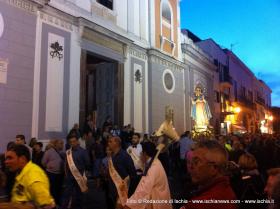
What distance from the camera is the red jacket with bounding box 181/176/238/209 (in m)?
2.22

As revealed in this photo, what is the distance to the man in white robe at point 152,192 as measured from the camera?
4.02 metres

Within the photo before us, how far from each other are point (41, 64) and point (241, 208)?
10183 mm

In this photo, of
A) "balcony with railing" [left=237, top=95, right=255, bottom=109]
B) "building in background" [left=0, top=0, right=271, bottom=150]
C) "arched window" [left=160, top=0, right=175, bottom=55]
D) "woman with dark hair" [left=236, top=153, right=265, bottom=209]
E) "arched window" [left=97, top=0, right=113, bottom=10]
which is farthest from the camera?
"balcony with railing" [left=237, top=95, right=255, bottom=109]

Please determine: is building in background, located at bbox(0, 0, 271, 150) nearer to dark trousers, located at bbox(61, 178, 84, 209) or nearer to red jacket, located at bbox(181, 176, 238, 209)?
dark trousers, located at bbox(61, 178, 84, 209)

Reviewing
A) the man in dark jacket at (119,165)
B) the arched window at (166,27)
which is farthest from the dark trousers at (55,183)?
the arched window at (166,27)

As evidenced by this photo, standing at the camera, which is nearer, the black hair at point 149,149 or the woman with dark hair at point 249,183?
the woman with dark hair at point 249,183

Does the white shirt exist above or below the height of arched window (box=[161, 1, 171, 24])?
below

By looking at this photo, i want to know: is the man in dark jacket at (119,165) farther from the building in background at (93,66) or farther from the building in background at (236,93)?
the building in background at (236,93)

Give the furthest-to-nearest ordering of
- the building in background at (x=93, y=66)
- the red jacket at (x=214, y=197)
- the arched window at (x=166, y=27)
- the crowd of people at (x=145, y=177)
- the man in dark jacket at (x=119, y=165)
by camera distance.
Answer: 1. the arched window at (x=166, y=27)
2. the building in background at (x=93, y=66)
3. the man in dark jacket at (x=119, y=165)
4. the crowd of people at (x=145, y=177)
5. the red jacket at (x=214, y=197)

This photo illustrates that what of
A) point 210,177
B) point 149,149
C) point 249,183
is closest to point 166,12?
point 149,149

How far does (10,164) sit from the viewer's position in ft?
12.3

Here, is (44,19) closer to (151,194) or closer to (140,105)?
(140,105)

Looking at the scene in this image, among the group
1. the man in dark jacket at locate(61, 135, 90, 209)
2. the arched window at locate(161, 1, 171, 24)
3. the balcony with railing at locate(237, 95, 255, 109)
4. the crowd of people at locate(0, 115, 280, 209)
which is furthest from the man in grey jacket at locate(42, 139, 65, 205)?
the balcony with railing at locate(237, 95, 255, 109)

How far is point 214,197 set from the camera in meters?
2.26
